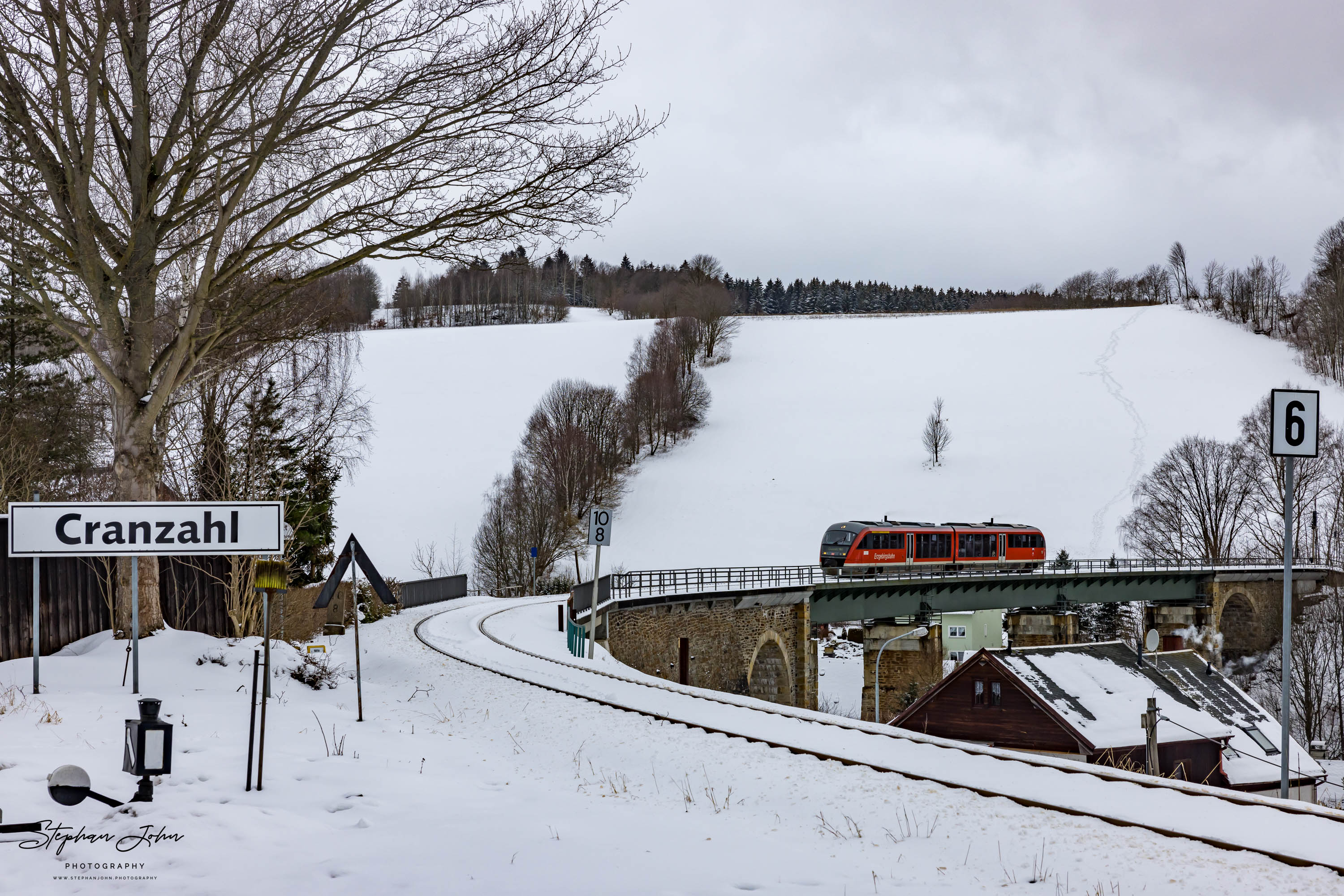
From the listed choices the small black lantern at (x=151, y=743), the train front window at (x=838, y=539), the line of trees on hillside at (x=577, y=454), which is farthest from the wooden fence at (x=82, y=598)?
the line of trees on hillside at (x=577, y=454)

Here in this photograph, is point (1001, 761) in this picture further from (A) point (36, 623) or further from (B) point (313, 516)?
(B) point (313, 516)

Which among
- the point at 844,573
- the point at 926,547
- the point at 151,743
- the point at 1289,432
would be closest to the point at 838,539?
the point at 844,573

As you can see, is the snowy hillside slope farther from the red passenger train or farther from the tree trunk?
the tree trunk

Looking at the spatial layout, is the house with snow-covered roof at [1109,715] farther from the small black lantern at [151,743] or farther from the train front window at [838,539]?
the small black lantern at [151,743]

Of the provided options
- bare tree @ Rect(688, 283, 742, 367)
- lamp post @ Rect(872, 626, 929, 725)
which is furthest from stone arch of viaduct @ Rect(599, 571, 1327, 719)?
bare tree @ Rect(688, 283, 742, 367)

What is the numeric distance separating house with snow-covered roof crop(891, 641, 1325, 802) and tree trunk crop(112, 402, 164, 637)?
19.7 meters

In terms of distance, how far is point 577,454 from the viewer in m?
62.7

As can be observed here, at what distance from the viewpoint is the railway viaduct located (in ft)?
108

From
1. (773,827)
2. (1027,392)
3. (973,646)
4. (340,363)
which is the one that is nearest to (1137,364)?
(1027,392)

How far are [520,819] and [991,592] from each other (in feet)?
146

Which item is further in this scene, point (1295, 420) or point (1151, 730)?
point (1151, 730)

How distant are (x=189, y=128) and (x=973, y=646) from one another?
57.8 meters

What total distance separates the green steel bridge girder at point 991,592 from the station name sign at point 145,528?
32.9m

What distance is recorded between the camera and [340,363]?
2861cm
